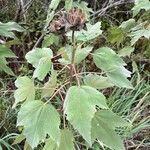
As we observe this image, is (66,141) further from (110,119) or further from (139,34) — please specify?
(139,34)

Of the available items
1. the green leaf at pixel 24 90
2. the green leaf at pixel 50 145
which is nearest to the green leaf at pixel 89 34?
the green leaf at pixel 24 90

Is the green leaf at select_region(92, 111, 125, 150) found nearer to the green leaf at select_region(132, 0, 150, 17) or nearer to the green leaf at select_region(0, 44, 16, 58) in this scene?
the green leaf at select_region(0, 44, 16, 58)

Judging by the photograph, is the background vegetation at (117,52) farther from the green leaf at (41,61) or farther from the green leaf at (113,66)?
the green leaf at (113,66)

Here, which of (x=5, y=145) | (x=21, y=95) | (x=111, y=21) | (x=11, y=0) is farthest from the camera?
(x=11, y=0)

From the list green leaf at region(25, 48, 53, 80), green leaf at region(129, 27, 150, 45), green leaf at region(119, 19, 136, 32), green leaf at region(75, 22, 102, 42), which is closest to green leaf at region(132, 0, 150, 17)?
green leaf at region(129, 27, 150, 45)

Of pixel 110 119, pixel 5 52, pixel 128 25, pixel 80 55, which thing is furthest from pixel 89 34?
pixel 128 25

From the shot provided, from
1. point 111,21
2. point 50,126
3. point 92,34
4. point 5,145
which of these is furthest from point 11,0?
point 50,126

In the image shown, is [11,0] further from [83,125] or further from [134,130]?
[83,125]
